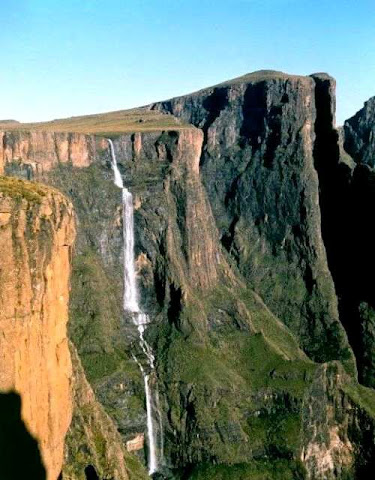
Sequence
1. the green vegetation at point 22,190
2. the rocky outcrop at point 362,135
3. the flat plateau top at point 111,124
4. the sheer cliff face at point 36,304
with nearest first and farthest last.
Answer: the sheer cliff face at point 36,304 → the green vegetation at point 22,190 → the flat plateau top at point 111,124 → the rocky outcrop at point 362,135

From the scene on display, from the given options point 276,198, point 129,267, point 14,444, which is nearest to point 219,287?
point 129,267

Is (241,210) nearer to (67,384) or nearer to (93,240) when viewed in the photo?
(93,240)

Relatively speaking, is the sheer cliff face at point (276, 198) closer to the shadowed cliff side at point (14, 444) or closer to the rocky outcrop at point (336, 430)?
the rocky outcrop at point (336, 430)

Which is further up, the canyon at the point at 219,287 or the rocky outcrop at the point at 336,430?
the canyon at the point at 219,287

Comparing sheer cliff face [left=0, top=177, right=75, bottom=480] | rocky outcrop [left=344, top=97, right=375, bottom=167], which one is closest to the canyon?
sheer cliff face [left=0, top=177, right=75, bottom=480]

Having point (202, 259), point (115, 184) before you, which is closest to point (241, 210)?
point (202, 259)

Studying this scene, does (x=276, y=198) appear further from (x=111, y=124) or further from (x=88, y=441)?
(x=88, y=441)

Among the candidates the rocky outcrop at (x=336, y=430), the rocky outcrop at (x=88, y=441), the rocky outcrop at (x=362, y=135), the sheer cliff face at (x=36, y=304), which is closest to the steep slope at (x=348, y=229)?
Answer: the rocky outcrop at (x=336, y=430)
